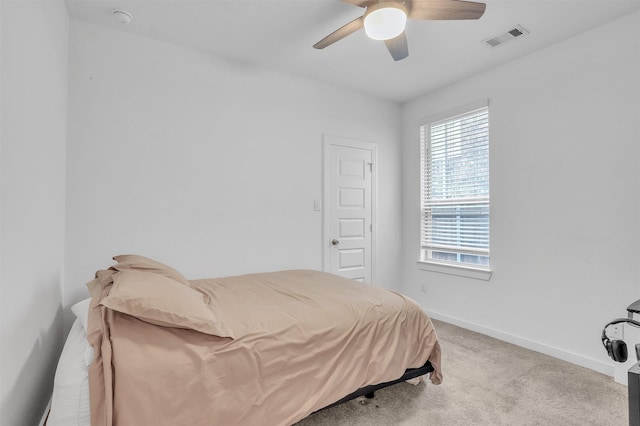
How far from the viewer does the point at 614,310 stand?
8.34 feet

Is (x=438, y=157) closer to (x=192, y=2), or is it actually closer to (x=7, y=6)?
(x=192, y=2)

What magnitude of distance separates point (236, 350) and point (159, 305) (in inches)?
16.0

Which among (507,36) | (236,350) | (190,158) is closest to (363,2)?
(507,36)

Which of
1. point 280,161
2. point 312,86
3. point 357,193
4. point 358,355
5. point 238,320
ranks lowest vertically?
point 358,355

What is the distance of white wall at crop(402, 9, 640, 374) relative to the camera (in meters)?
2.52

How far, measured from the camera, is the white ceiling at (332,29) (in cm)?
239

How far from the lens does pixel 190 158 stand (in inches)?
118

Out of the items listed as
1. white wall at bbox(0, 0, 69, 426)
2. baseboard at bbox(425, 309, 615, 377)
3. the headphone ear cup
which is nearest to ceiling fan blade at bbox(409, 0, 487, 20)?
the headphone ear cup

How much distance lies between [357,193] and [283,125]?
126 centimetres

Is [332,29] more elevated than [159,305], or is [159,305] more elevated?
[332,29]

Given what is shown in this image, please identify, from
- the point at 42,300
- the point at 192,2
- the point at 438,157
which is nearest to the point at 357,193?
the point at 438,157

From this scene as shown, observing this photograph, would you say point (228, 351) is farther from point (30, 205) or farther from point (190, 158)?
point (190, 158)

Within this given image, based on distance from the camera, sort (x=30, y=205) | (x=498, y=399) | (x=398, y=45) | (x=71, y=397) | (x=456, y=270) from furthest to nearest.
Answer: (x=456, y=270), (x=398, y=45), (x=498, y=399), (x=30, y=205), (x=71, y=397)

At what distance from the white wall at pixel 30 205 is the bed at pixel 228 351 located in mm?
199
